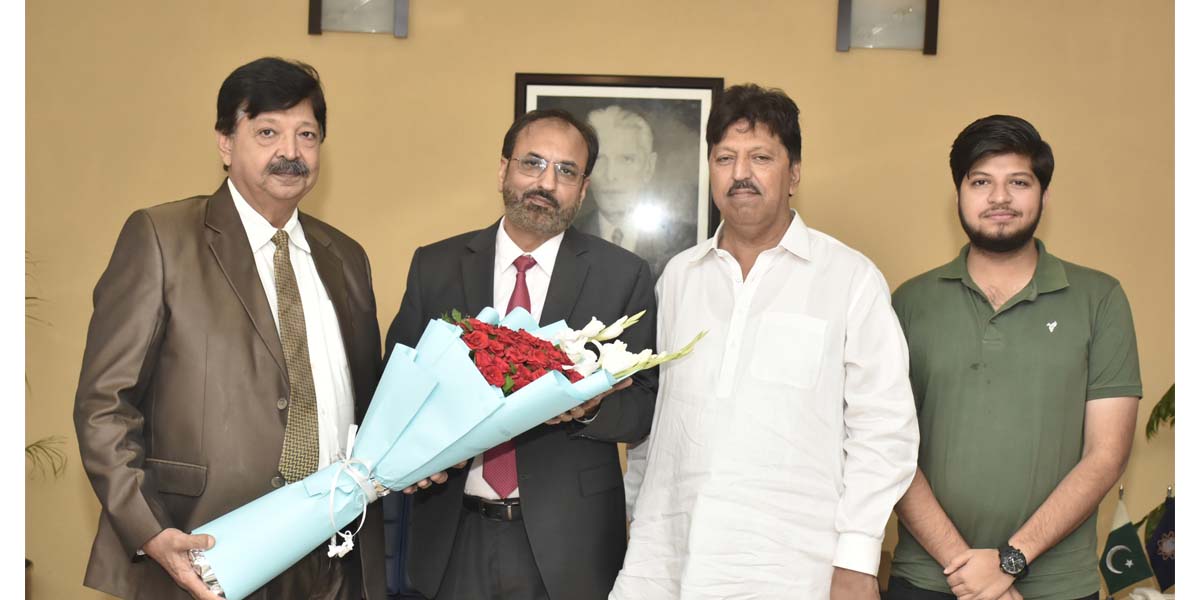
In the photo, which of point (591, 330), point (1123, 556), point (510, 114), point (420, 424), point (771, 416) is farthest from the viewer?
point (510, 114)

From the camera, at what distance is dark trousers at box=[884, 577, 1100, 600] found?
2.41 meters

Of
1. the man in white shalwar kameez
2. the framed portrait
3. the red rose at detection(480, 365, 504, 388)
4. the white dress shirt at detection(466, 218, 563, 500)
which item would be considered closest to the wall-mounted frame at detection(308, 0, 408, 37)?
the framed portrait

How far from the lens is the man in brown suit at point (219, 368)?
6.56ft

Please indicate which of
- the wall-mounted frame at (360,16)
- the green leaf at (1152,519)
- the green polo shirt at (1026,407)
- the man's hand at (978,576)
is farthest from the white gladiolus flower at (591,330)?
the green leaf at (1152,519)

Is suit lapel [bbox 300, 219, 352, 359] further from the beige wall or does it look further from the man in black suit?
the beige wall

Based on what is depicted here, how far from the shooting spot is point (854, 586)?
225cm

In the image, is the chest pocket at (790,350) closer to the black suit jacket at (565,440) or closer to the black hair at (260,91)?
the black suit jacket at (565,440)

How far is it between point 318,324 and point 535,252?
25.0 inches

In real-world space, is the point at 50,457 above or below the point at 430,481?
below

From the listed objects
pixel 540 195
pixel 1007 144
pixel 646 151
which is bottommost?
pixel 540 195

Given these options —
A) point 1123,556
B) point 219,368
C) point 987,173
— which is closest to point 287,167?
point 219,368

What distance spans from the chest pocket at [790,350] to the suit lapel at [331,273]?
981mm

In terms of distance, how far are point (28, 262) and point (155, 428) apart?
8.39ft

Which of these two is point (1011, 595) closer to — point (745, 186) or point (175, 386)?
point (745, 186)
